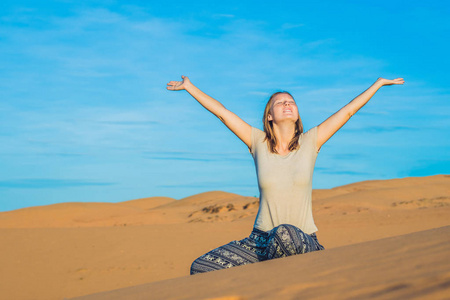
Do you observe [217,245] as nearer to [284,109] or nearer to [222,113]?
[222,113]

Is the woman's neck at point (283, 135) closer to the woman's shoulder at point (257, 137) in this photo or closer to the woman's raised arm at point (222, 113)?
the woman's shoulder at point (257, 137)

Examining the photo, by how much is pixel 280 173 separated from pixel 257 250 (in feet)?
2.10

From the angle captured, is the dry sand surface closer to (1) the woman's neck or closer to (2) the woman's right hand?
(1) the woman's neck

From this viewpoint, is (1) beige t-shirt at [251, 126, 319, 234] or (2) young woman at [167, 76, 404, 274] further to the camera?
(1) beige t-shirt at [251, 126, 319, 234]

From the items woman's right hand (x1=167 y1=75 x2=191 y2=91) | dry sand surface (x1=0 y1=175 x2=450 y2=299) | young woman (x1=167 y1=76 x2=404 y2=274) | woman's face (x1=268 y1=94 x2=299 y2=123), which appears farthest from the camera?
woman's right hand (x1=167 y1=75 x2=191 y2=91)

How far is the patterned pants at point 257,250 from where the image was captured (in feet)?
11.6

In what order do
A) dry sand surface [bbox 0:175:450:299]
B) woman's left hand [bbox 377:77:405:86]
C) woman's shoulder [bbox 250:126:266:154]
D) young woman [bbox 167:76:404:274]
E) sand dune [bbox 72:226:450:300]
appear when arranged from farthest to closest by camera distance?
1. woman's left hand [bbox 377:77:405:86]
2. woman's shoulder [bbox 250:126:266:154]
3. young woman [bbox 167:76:404:274]
4. dry sand surface [bbox 0:175:450:299]
5. sand dune [bbox 72:226:450:300]

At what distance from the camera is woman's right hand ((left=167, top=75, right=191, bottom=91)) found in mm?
4625

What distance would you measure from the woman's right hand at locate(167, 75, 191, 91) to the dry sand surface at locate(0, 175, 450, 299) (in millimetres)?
1902

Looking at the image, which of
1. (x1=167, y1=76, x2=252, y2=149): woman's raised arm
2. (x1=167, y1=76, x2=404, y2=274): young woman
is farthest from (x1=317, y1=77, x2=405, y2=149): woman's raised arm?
(x1=167, y1=76, x2=252, y2=149): woman's raised arm

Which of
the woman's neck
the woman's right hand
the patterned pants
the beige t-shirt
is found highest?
the woman's right hand

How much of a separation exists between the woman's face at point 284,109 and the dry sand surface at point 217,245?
46.5 inches

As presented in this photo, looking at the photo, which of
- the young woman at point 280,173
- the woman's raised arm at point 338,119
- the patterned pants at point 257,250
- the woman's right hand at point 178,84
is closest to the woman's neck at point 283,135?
the young woman at point 280,173

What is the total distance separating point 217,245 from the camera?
35.3ft
